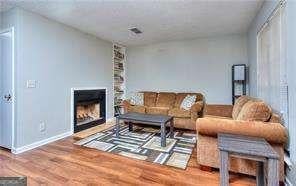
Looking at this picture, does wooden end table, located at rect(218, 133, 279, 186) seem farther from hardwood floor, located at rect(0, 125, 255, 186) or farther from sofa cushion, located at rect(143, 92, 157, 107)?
sofa cushion, located at rect(143, 92, 157, 107)

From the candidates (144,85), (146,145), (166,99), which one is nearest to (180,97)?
(166,99)

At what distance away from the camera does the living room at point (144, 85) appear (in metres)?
2.07

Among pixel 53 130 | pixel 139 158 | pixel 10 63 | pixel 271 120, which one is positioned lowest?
pixel 139 158

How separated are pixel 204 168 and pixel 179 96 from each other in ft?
8.60

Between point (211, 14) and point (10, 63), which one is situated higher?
point (211, 14)

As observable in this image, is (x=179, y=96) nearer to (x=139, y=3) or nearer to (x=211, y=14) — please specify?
(x=211, y=14)

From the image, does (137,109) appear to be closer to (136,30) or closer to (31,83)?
(136,30)

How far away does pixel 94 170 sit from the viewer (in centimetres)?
228

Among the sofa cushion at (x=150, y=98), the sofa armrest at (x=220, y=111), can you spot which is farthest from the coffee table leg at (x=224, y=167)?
the sofa cushion at (x=150, y=98)

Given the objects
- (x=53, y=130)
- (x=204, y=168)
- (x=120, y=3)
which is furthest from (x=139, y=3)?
(x=53, y=130)

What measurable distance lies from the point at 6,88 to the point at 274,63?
4023mm

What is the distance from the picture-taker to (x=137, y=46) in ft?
18.3

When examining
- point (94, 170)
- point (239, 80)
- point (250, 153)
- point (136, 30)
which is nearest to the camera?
point (250, 153)

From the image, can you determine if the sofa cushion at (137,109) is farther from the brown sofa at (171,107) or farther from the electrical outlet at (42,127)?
the electrical outlet at (42,127)
